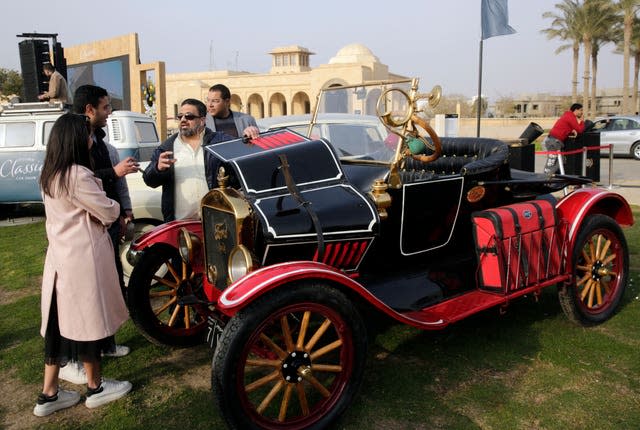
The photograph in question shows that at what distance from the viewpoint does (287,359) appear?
8.40 ft

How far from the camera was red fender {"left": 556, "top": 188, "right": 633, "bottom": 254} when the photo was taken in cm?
364

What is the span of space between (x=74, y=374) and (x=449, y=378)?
2.22 meters

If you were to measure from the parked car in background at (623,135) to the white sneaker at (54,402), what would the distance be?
55.0ft

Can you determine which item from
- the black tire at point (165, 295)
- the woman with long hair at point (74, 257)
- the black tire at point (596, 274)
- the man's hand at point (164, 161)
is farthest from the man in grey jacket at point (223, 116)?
Result: the black tire at point (596, 274)

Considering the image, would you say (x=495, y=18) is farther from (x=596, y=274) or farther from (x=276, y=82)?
(x=276, y=82)

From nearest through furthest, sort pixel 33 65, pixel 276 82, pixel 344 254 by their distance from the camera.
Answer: pixel 344 254 < pixel 33 65 < pixel 276 82

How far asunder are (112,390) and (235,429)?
101 cm

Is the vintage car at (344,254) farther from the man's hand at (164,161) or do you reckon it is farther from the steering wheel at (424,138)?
the man's hand at (164,161)

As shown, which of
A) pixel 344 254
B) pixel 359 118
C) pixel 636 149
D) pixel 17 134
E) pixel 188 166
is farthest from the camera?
pixel 636 149

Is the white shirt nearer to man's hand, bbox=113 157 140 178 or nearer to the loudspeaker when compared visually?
man's hand, bbox=113 157 140 178

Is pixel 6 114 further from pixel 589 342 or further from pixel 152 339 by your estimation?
pixel 589 342

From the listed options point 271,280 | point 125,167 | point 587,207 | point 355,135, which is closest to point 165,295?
point 125,167

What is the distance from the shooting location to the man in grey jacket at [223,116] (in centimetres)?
430

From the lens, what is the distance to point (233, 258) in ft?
8.96
